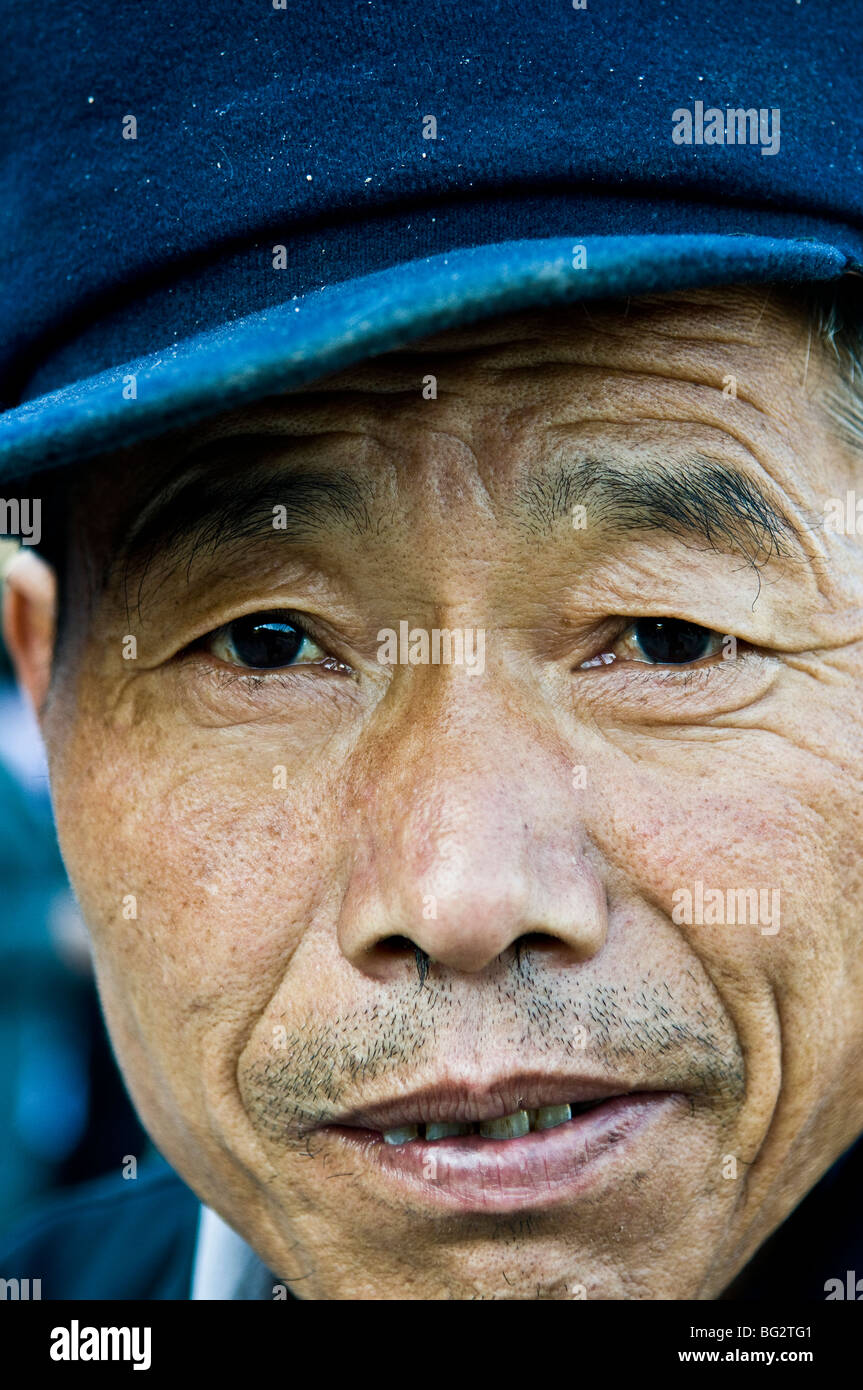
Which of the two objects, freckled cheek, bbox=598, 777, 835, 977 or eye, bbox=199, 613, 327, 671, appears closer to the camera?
freckled cheek, bbox=598, 777, 835, 977

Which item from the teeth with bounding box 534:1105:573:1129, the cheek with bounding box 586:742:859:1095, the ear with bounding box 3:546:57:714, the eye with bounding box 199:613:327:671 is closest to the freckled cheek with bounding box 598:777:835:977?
the cheek with bounding box 586:742:859:1095

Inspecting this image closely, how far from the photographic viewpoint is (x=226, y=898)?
181 centimetres

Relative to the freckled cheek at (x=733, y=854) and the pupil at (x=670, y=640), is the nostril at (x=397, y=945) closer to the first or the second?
the freckled cheek at (x=733, y=854)

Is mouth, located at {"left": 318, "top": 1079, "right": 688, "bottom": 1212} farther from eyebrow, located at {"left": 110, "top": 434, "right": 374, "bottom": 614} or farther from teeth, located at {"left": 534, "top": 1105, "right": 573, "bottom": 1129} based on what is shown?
eyebrow, located at {"left": 110, "top": 434, "right": 374, "bottom": 614}

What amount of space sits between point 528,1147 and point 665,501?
33.7 inches

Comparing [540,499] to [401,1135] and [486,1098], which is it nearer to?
[486,1098]

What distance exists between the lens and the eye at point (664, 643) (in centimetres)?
179

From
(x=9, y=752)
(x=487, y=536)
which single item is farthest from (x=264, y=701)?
(x=9, y=752)

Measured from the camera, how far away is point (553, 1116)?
1729 mm

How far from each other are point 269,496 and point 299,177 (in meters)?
0.39

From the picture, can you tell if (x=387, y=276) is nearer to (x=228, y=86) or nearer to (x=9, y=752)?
(x=228, y=86)

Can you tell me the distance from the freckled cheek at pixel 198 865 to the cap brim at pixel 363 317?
0.51 meters

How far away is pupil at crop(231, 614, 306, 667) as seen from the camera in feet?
6.13

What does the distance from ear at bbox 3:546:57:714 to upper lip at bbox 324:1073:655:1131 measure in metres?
1.11
